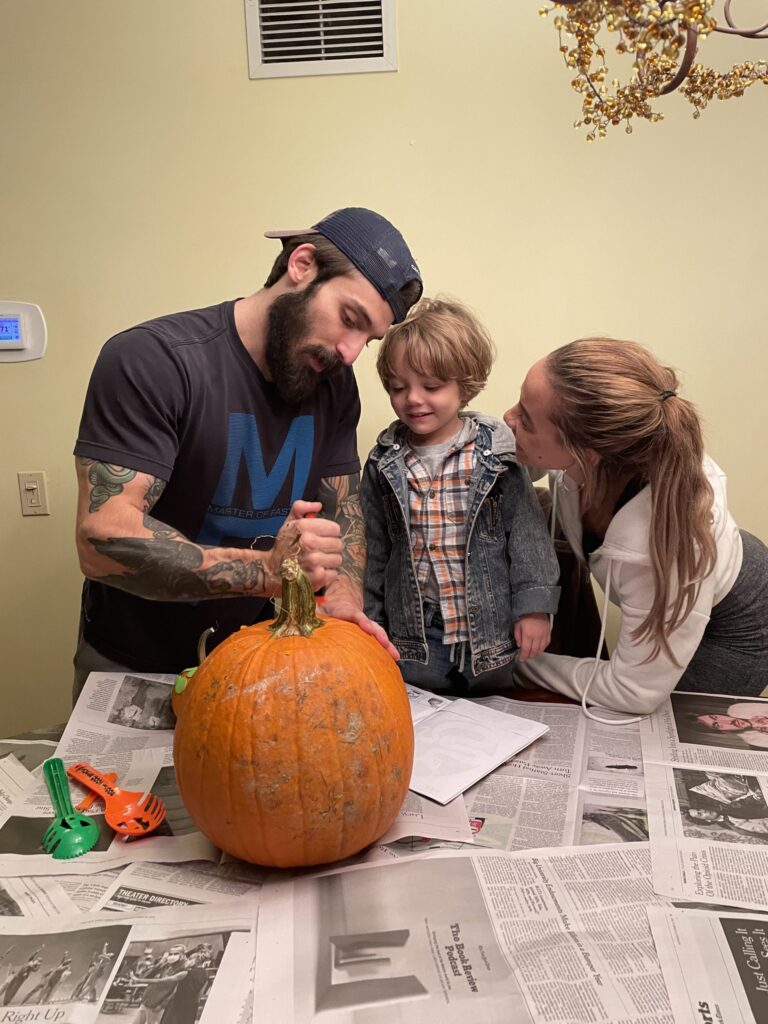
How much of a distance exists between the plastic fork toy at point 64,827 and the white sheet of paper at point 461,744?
1.34 ft

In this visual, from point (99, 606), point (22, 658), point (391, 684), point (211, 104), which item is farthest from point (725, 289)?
point (22, 658)

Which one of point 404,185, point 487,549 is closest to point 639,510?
point 487,549

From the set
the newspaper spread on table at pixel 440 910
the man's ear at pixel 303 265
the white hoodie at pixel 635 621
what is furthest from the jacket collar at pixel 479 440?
the newspaper spread on table at pixel 440 910

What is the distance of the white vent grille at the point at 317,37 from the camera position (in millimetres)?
1719

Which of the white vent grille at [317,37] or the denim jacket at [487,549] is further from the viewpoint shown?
the white vent grille at [317,37]

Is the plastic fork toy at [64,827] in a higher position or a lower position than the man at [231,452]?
lower

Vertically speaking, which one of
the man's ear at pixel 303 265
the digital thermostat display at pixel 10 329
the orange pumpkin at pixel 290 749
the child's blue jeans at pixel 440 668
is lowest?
the child's blue jeans at pixel 440 668

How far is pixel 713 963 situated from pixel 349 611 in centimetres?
57

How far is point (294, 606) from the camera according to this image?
0.89 metres

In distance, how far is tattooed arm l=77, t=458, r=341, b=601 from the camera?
111cm

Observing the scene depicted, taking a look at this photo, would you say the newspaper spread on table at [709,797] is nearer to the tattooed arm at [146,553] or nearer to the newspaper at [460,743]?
the newspaper at [460,743]

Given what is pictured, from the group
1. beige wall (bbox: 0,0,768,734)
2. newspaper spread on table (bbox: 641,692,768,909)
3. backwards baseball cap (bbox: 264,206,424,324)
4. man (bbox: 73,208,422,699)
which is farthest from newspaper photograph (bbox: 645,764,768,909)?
beige wall (bbox: 0,0,768,734)

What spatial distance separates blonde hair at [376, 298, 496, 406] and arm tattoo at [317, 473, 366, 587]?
→ 227mm

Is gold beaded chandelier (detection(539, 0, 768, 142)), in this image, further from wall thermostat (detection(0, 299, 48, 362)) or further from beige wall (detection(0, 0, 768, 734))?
wall thermostat (detection(0, 299, 48, 362))
